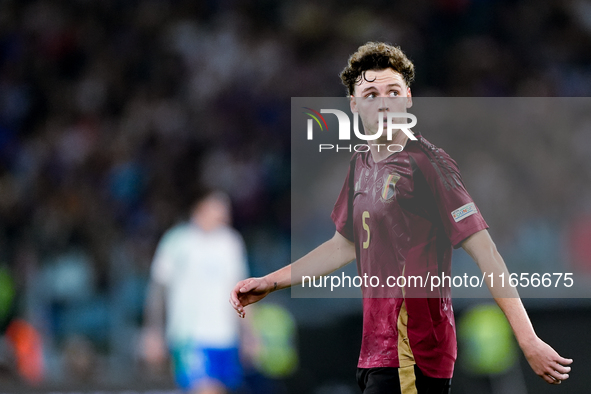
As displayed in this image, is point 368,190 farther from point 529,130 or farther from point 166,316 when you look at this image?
→ point 166,316

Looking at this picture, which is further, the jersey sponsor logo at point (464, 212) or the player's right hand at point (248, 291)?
the player's right hand at point (248, 291)

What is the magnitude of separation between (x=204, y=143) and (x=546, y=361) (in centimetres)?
774

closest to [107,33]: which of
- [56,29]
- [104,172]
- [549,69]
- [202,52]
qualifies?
[56,29]

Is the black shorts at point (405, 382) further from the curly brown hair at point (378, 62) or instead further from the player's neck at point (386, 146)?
the curly brown hair at point (378, 62)

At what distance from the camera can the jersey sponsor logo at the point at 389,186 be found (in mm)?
2885

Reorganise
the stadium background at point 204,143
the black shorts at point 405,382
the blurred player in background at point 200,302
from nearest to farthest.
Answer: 1. the black shorts at point 405,382
2. the stadium background at point 204,143
3. the blurred player in background at point 200,302

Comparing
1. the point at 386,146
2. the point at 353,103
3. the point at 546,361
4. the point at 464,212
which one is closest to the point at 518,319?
the point at 546,361

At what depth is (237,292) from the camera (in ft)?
10.1

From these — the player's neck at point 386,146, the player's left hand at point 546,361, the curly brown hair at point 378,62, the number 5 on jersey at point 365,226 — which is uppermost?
the curly brown hair at point 378,62

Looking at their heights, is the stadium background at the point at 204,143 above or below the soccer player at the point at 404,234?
above

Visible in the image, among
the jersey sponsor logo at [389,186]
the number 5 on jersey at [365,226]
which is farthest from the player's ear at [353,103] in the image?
the number 5 on jersey at [365,226]

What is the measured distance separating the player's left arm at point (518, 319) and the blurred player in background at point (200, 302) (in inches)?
178

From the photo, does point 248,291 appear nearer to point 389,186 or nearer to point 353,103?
point 389,186

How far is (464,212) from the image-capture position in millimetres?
2732
